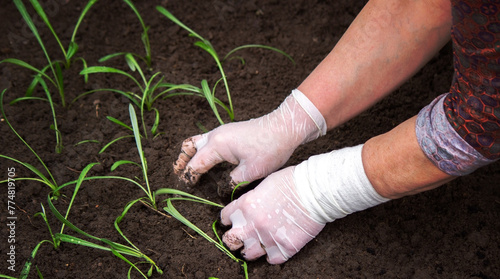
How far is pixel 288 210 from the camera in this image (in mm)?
1625

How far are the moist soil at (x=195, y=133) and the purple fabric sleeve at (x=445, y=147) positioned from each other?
0.43 m

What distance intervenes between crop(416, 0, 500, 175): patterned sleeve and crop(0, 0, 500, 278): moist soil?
0.44 m

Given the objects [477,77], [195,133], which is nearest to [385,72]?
[477,77]

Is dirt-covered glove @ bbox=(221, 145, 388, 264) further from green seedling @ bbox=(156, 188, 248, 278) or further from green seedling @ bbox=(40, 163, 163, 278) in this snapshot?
green seedling @ bbox=(40, 163, 163, 278)

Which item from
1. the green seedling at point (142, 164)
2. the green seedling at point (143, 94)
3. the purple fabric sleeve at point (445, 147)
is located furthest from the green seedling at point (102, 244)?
the purple fabric sleeve at point (445, 147)

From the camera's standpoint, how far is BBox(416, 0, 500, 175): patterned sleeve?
1133 mm

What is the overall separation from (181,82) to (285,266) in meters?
0.94

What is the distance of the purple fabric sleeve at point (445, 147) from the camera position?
51.5 inches

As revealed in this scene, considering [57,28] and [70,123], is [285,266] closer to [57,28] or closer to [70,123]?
[70,123]

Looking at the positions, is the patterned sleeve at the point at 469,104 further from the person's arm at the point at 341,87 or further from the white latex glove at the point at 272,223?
the white latex glove at the point at 272,223

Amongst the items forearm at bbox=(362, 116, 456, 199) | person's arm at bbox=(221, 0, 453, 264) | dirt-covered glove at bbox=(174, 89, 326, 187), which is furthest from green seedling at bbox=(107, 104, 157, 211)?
forearm at bbox=(362, 116, 456, 199)

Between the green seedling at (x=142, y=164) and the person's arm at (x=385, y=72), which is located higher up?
the person's arm at (x=385, y=72)

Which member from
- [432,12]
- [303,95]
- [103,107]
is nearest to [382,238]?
[303,95]

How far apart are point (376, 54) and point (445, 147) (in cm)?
44
